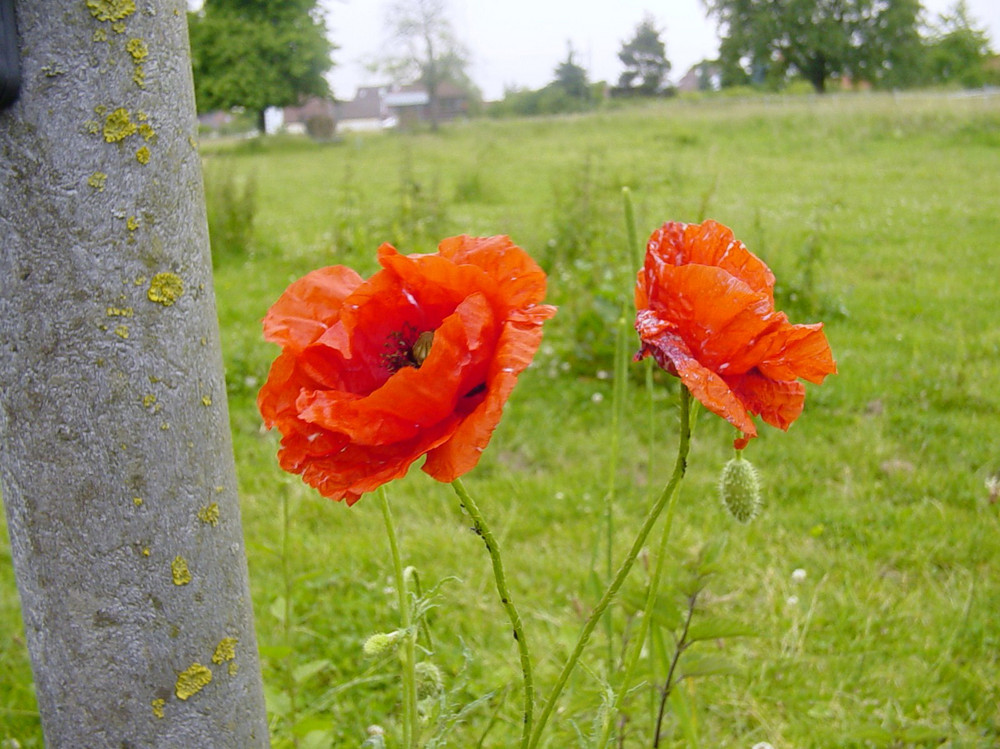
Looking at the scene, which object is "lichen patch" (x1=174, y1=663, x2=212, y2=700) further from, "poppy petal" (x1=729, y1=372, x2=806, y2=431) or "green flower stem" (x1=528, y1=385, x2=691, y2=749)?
"poppy petal" (x1=729, y1=372, x2=806, y2=431)

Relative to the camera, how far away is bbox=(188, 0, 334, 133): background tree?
26.7 meters

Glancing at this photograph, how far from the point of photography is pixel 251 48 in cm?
2686

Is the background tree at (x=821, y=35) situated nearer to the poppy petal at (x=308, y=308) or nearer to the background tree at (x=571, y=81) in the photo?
the background tree at (x=571, y=81)

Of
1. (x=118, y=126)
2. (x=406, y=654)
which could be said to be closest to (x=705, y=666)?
(x=406, y=654)

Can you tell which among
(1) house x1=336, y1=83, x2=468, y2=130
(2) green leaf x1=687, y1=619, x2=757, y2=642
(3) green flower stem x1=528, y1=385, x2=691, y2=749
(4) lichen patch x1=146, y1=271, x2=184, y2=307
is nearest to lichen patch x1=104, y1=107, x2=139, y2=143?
(4) lichen patch x1=146, y1=271, x2=184, y2=307

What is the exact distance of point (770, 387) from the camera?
27.3 inches

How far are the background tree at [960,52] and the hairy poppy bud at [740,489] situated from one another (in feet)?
146

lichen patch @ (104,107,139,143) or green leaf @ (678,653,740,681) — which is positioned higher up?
lichen patch @ (104,107,139,143)

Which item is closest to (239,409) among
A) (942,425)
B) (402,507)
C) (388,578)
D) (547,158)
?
(402,507)

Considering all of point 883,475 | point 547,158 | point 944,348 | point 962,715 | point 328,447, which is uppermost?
point 547,158

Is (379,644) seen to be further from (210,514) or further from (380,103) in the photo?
(380,103)

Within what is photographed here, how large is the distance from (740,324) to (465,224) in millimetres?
7061

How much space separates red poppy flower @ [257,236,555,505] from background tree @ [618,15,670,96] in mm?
48797

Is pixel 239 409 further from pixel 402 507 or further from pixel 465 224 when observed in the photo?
pixel 465 224
